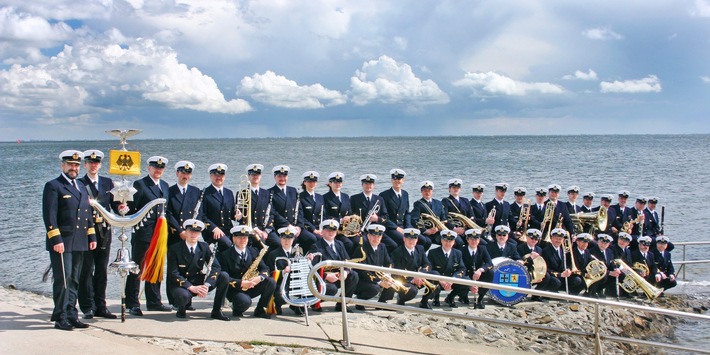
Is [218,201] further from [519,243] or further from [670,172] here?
[670,172]

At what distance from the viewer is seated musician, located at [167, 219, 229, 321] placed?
27.9 feet

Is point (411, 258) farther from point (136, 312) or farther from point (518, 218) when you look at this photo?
point (136, 312)

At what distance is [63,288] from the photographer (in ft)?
24.7

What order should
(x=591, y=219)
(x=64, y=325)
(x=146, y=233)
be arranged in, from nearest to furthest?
(x=64, y=325) < (x=146, y=233) < (x=591, y=219)

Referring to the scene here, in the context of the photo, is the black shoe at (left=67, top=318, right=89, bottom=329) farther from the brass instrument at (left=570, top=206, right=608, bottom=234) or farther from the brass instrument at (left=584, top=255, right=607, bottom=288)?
the brass instrument at (left=570, top=206, right=608, bottom=234)

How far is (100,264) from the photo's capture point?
840 cm

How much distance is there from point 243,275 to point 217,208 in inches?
49.9

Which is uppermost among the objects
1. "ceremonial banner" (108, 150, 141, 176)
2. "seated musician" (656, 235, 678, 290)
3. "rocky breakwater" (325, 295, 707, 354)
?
"ceremonial banner" (108, 150, 141, 176)

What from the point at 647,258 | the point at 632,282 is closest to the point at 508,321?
the point at 632,282

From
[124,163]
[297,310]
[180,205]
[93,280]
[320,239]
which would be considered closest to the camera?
[124,163]

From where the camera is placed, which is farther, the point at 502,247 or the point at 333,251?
the point at 502,247

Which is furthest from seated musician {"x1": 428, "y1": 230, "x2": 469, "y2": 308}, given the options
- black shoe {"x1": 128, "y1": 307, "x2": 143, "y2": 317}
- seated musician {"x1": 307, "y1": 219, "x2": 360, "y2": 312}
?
black shoe {"x1": 128, "y1": 307, "x2": 143, "y2": 317}

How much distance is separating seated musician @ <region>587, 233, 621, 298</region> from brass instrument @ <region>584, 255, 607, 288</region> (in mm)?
232

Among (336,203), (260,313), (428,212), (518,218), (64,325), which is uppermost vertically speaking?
(336,203)
